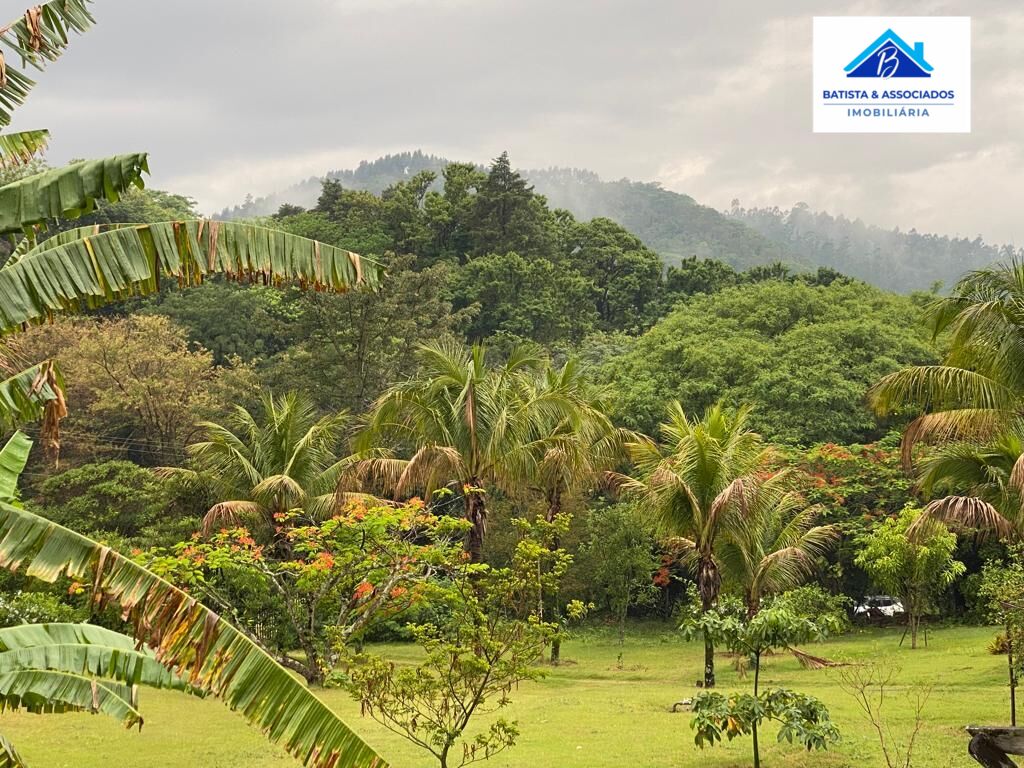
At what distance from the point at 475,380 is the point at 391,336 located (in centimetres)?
1202

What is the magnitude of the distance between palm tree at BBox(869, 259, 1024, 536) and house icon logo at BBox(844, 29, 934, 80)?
7.49 metres

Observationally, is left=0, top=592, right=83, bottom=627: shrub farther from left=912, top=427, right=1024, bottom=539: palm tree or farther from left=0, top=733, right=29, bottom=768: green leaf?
left=912, top=427, right=1024, bottom=539: palm tree

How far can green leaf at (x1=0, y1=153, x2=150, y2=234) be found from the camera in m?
5.10

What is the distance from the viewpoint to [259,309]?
3472cm

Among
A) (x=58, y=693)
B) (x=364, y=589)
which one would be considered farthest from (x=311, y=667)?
(x=58, y=693)

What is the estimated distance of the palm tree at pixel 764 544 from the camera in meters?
17.8

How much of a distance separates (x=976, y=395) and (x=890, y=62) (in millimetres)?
9104

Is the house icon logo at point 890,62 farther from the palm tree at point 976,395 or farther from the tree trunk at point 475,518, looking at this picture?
the tree trunk at point 475,518

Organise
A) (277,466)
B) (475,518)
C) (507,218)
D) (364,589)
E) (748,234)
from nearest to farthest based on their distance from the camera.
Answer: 1. (364,589)
2. (475,518)
3. (277,466)
4. (507,218)
5. (748,234)

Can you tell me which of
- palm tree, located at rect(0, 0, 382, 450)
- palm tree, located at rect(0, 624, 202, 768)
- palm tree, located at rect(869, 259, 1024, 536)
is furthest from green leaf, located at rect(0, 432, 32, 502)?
palm tree, located at rect(869, 259, 1024, 536)

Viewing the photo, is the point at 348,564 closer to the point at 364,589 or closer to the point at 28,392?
the point at 364,589

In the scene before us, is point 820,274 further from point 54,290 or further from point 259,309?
point 54,290

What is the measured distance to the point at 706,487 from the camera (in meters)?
17.8

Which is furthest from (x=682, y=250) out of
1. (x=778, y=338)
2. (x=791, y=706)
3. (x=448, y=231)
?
(x=791, y=706)
